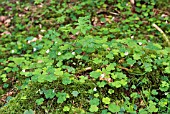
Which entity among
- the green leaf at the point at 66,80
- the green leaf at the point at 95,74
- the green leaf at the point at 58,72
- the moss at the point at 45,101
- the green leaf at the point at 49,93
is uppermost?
the green leaf at the point at 58,72

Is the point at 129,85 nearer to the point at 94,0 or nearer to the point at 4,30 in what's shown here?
the point at 94,0

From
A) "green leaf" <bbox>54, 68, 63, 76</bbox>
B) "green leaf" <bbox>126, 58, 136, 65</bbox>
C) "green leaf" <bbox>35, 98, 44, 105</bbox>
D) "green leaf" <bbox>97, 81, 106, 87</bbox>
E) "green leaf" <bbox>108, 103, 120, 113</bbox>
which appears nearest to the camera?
"green leaf" <bbox>108, 103, 120, 113</bbox>

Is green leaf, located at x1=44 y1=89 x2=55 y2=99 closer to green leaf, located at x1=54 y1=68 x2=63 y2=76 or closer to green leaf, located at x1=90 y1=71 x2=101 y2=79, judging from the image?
green leaf, located at x1=54 y1=68 x2=63 y2=76

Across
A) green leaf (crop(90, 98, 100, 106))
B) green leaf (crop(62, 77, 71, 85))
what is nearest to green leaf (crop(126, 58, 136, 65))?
green leaf (crop(90, 98, 100, 106))

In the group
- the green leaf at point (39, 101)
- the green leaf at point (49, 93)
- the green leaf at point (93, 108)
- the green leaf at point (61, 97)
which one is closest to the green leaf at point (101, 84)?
the green leaf at point (93, 108)

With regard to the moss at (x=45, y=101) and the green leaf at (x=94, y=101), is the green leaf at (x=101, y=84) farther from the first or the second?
the green leaf at (x=94, y=101)

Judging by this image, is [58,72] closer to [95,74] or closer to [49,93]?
[49,93]

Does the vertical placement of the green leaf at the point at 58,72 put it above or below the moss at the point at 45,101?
above

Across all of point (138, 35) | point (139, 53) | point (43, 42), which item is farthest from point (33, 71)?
point (138, 35)
